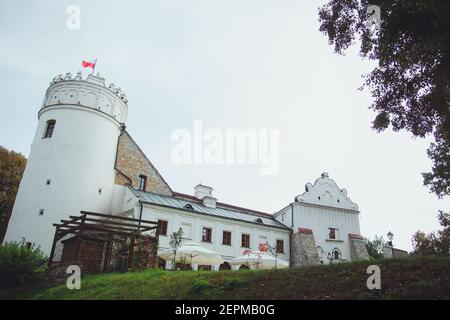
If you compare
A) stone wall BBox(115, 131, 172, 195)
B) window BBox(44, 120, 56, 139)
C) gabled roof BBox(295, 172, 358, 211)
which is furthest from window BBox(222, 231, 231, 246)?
window BBox(44, 120, 56, 139)

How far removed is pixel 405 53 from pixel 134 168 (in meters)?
28.1

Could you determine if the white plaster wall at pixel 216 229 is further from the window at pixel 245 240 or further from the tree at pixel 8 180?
the tree at pixel 8 180

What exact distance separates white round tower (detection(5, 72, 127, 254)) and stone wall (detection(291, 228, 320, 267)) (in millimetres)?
17161

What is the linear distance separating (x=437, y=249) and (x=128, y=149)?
31680mm

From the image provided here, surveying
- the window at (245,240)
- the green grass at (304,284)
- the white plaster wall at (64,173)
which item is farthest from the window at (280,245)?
the green grass at (304,284)

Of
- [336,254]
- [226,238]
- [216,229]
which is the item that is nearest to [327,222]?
[336,254]

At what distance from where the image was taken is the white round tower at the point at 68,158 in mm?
28844

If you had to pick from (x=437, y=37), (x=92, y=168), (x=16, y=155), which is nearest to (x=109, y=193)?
(x=92, y=168)

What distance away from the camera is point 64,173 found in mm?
30109

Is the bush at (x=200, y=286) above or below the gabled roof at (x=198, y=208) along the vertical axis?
below

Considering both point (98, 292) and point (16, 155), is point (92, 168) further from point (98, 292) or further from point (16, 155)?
point (98, 292)
